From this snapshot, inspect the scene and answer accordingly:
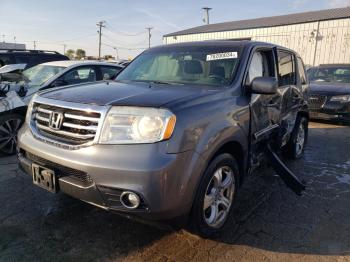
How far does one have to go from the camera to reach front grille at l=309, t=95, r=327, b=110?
8.70 metres

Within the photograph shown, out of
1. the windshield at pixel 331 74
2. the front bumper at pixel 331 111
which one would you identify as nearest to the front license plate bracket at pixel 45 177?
the front bumper at pixel 331 111

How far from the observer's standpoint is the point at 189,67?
3746 mm

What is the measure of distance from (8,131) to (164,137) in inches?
156

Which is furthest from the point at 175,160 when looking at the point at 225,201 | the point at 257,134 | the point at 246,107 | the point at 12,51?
the point at 12,51

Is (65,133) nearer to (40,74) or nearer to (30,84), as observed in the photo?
(30,84)

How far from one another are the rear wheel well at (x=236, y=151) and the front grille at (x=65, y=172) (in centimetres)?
107

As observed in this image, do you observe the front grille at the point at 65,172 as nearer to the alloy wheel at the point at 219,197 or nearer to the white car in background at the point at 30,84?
the alloy wheel at the point at 219,197

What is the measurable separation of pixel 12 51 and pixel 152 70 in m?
6.55

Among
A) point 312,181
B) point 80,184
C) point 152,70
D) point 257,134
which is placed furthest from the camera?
point 312,181

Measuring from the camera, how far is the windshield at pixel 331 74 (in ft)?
32.2

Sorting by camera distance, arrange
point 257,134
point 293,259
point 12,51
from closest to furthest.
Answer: point 293,259 < point 257,134 < point 12,51

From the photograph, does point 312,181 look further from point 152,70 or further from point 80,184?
point 80,184

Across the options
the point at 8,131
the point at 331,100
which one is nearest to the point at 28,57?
the point at 8,131

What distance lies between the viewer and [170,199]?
95.0 inches
